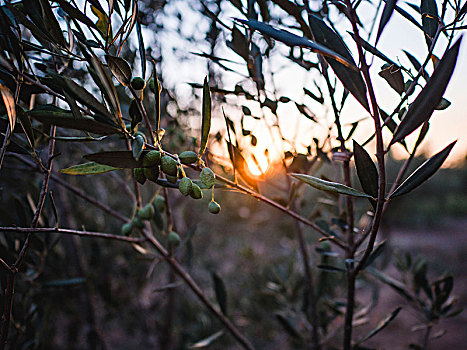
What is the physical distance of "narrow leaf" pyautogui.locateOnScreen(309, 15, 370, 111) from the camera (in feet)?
1.20

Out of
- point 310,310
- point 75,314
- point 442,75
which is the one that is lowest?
point 75,314

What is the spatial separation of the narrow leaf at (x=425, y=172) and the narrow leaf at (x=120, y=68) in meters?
0.32

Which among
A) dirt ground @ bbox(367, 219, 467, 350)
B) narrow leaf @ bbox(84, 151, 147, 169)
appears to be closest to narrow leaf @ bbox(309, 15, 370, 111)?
narrow leaf @ bbox(84, 151, 147, 169)

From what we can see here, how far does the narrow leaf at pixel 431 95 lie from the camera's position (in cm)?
29

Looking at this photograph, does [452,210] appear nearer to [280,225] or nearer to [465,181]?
[465,181]

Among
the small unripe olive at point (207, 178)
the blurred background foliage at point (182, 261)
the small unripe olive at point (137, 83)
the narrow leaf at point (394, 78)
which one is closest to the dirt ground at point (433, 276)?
the blurred background foliage at point (182, 261)

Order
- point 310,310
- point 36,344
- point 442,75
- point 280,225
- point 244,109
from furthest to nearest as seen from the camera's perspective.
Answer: point 280,225 → point 310,310 → point 36,344 → point 244,109 → point 442,75

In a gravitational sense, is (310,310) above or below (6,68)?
below

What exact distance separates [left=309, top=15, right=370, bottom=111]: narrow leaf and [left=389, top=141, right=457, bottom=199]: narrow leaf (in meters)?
0.08

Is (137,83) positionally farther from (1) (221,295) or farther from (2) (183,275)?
(1) (221,295)

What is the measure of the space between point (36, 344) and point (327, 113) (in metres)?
0.82

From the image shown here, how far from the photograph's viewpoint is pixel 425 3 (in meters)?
0.44

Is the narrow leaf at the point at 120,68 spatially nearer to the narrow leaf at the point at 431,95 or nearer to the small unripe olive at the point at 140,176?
the small unripe olive at the point at 140,176

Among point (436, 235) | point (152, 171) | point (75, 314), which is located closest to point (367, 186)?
point (152, 171)
